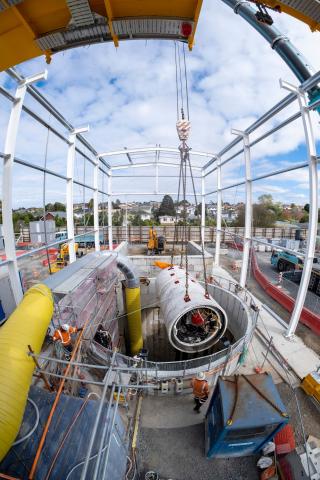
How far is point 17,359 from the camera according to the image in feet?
9.20

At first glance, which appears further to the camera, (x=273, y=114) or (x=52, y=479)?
(x=273, y=114)

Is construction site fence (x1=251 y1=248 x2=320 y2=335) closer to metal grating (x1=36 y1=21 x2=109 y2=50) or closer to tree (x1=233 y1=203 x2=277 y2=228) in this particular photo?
metal grating (x1=36 y1=21 x2=109 y2=50)

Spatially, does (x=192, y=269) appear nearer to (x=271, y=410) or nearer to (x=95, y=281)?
(x=95, y=281)

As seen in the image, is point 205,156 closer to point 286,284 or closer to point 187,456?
point 286,284

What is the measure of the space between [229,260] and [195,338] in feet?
54.0

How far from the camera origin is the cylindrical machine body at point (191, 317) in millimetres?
6283

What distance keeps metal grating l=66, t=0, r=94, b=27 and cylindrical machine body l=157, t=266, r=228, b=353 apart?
6267 millimetres

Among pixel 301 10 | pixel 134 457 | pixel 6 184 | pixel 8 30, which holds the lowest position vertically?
pixel 134 457

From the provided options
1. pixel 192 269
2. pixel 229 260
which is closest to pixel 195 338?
pixel 192 269

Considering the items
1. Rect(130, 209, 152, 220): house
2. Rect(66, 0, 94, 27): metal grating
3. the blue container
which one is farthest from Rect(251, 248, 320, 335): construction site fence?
Rect(130, 209, 152, 220): house

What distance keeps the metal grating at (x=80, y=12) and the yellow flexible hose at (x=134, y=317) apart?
8338mm

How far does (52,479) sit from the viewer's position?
2902 mm

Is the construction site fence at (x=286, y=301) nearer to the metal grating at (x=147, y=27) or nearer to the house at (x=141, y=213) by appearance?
the metal grating at (x=147, y=27)

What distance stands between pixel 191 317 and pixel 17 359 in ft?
17.4
